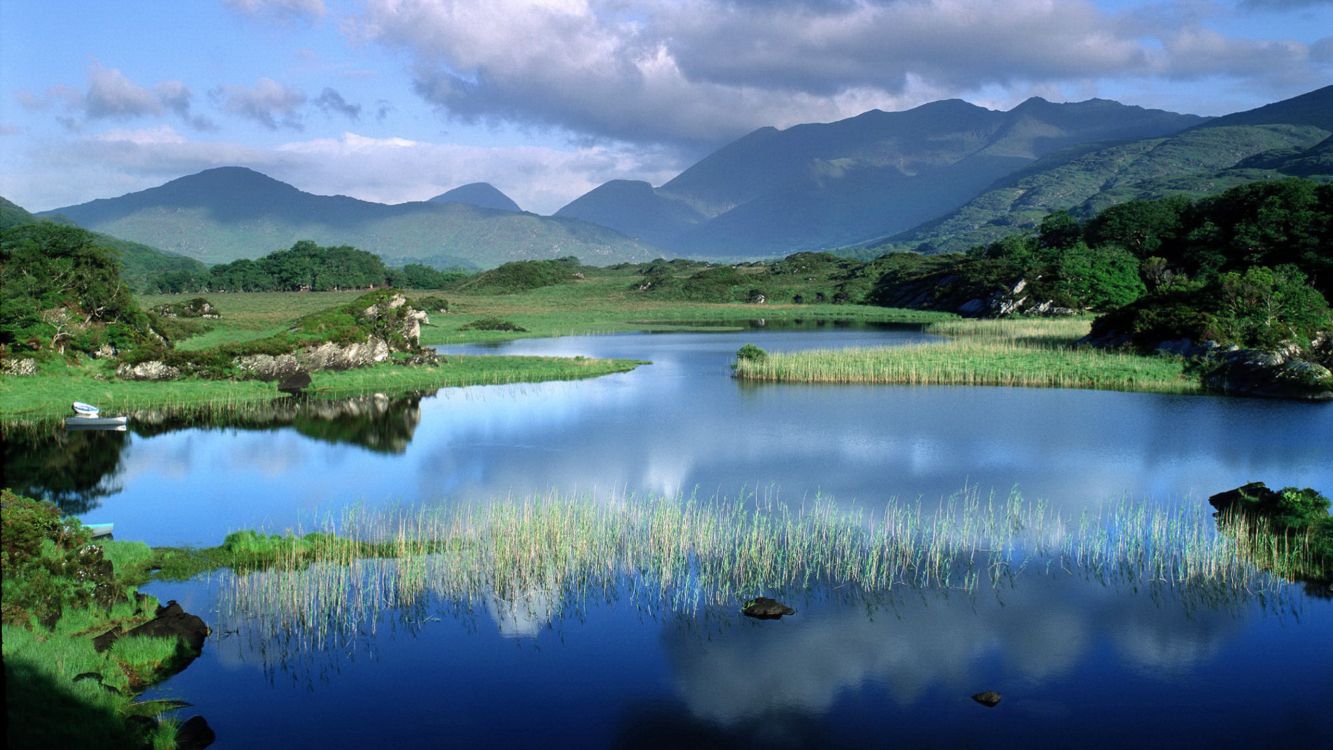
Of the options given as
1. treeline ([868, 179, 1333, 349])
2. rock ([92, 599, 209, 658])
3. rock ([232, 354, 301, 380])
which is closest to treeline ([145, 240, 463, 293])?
treeline ([868, 179, 1333, 349])

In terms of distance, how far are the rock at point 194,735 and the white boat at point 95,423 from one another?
97.9 ft

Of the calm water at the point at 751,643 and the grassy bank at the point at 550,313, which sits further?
the grassy bank at the point at 550,313

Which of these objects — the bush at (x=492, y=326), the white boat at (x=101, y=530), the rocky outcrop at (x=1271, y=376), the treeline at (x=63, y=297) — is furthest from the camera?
the bush at (x=492, y=326)

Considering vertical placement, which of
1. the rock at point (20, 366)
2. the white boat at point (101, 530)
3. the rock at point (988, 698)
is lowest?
the rock at point (988, 698)

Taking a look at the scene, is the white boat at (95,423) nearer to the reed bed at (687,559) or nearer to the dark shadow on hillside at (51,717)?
the reed bed at (687,559)

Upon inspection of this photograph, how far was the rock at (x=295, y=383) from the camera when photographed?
50906 millimetres

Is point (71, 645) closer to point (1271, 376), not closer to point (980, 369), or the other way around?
point (980, 369)

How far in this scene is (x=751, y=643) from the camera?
688 inches

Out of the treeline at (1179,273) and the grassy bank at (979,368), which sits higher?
the treeline at (1179,273)

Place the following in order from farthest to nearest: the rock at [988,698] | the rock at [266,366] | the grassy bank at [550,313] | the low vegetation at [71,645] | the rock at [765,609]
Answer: the grassy bank at [550,313] < the rock at [266,366] < the rock at [765,609] < the rock at [988,698] < the low vegetation at [71,645]

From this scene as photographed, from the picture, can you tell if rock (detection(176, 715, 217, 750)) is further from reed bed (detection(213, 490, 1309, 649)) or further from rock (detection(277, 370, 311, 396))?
rock (detection(277, 370, 311, 396))

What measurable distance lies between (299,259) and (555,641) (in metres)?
163

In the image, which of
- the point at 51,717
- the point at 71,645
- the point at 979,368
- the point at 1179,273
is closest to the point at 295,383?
the point at 71,645

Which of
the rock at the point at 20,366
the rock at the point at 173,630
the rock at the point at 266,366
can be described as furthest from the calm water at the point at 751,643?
the rock at the point at 266,366
